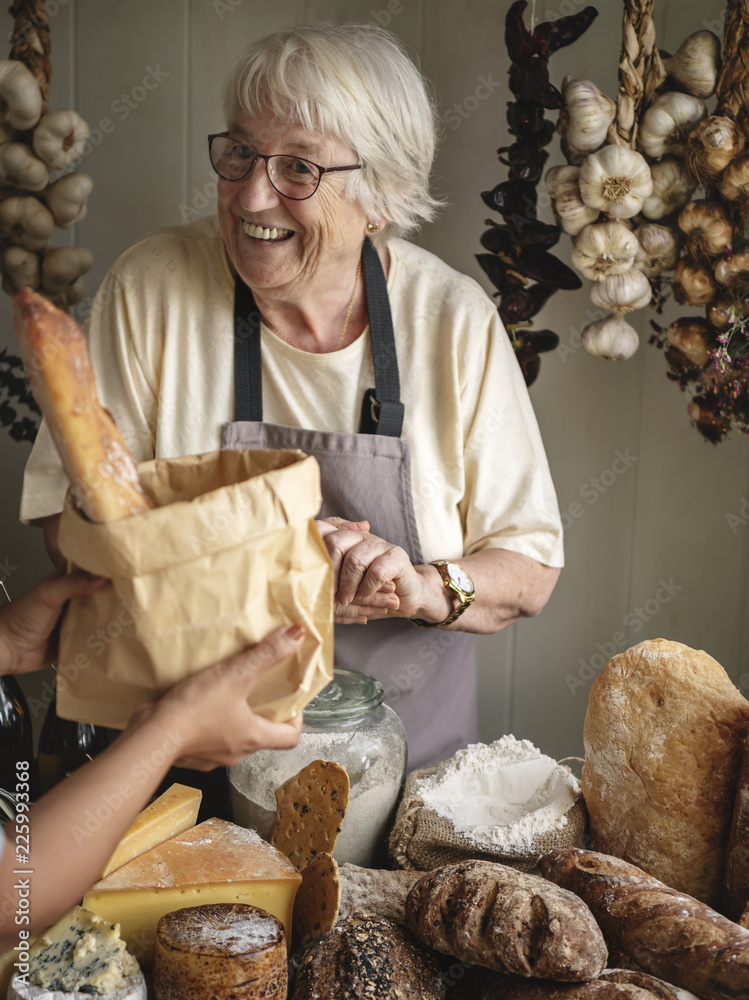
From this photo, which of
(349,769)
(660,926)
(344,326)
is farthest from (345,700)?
(344,326)

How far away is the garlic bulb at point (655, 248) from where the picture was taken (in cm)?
157

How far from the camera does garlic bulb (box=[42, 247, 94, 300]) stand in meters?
1.73

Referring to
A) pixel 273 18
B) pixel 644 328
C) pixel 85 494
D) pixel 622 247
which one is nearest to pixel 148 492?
pixel 85 494

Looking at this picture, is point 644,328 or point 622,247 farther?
point 644,328

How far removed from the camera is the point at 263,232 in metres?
1.37

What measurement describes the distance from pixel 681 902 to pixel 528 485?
85 centimetres

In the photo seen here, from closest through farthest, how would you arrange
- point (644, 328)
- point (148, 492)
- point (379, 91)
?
point (148, 492)
point (379, 91)
point (644, 328)

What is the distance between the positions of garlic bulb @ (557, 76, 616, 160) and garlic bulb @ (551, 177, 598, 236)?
61mm

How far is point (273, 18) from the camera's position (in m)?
2.02

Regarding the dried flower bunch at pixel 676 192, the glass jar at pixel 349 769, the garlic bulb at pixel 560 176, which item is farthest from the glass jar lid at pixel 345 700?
the garlic bulb at pixel 560 176

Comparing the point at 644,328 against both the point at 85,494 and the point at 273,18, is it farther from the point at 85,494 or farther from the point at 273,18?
the point at 85,494

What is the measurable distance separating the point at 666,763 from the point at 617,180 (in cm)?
102

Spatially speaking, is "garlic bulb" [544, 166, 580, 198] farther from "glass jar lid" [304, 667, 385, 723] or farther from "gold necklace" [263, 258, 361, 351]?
"glass jar lid" [304, 667, 385, 723]

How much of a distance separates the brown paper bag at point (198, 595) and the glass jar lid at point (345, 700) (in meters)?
0.41
